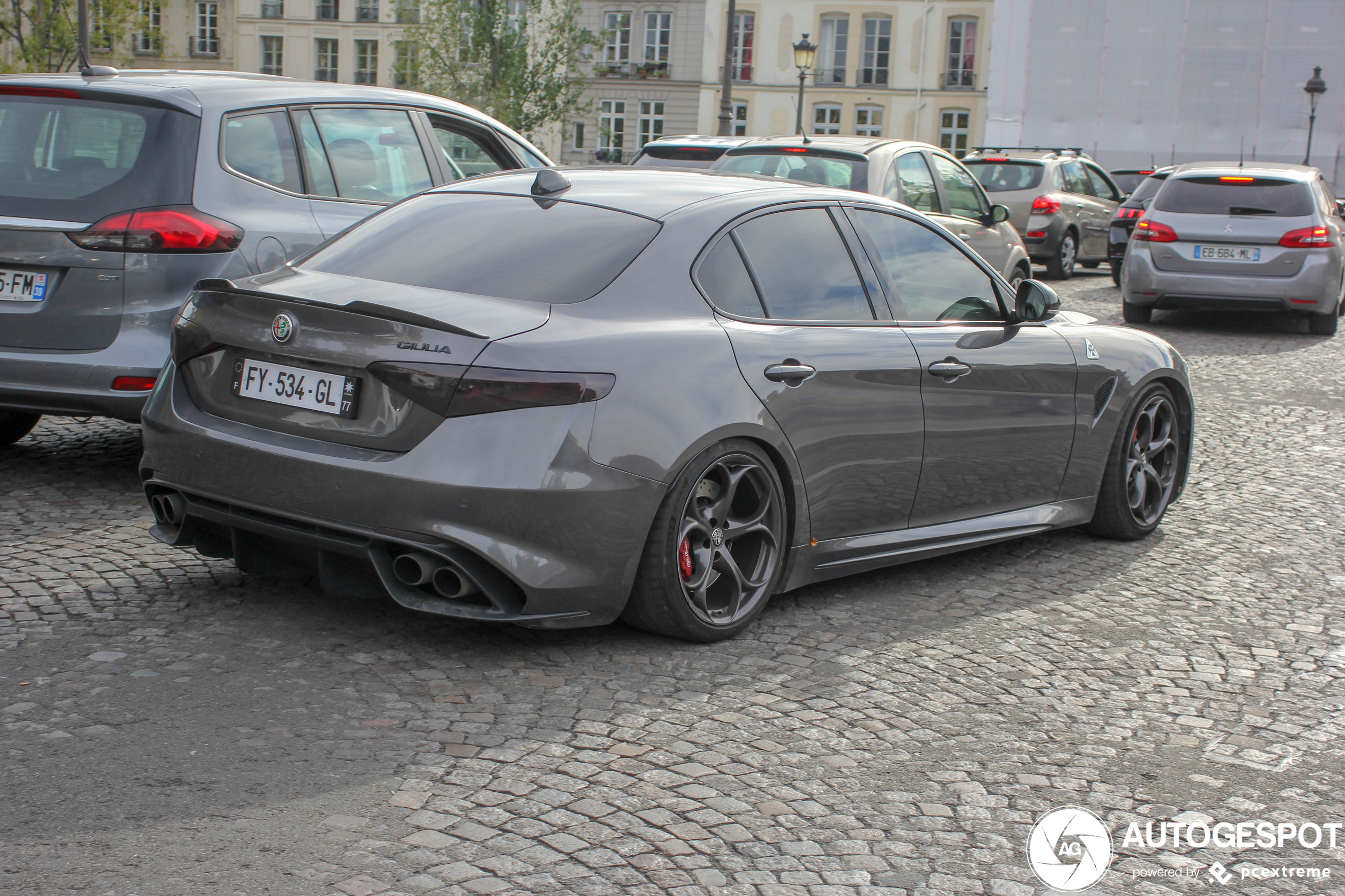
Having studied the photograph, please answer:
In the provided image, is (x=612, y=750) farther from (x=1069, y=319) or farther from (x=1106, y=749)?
(x=1069, y=319)

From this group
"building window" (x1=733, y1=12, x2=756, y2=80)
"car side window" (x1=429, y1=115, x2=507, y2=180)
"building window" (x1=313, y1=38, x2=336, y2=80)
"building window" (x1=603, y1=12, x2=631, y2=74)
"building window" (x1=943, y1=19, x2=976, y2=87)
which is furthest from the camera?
"building window" (x1=313, y1=38, x2=336, y2=80)

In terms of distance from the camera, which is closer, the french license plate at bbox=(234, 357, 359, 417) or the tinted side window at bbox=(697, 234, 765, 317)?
the french license plate at bbox=(234, 357, 359, 417)

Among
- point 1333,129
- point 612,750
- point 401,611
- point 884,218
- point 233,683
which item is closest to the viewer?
point 612,750

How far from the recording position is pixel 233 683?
12.5ft

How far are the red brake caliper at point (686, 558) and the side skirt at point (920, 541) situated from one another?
46 centimetres

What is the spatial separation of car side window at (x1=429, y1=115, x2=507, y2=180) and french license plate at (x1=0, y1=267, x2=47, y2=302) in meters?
2.23

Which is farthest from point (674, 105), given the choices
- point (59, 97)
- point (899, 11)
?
point (59, 97)

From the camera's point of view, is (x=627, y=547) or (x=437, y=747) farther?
(x=627, y=547)

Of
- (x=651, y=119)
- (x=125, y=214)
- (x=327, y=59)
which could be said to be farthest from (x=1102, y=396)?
(x=327, y=59)

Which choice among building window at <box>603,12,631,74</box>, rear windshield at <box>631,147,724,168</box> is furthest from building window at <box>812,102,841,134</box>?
rear windshield at <box>631,147,724,168</box>

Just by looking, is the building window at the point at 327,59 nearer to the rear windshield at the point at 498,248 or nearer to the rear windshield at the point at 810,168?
the rear windshield at the point at 810,168

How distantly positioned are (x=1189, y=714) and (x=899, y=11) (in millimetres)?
56910

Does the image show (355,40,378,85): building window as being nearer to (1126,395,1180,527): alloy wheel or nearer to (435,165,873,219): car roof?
(1126,395,1180,527): alloy wheel

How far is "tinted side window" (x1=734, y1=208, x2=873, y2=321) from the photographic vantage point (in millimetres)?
4629
